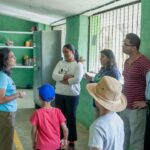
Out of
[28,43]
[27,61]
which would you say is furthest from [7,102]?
[28,43]

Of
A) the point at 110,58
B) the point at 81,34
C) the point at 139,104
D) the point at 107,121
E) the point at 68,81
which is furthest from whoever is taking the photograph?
the point at 81,34

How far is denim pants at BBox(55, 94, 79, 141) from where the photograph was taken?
178 inches

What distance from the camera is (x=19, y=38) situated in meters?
11.7

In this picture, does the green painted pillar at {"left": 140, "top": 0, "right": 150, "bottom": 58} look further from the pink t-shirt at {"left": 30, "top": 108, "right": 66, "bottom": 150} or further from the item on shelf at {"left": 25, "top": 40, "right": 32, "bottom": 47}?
the item on shelf at {"left": 25, "top": 40, "right": 32, "bottom": 47}

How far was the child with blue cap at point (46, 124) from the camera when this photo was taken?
2912mm

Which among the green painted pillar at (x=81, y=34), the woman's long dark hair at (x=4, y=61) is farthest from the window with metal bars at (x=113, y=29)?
the woman's long dark hair at (x=4, y=61)

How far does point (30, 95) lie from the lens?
10117mm

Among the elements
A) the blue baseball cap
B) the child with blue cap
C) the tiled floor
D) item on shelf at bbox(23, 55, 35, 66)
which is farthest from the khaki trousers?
→ item on shelf at bbox(23, 55, 35, 66)

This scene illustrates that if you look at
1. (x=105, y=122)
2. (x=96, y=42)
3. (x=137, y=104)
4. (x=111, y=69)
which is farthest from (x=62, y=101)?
(x=105, y=122)

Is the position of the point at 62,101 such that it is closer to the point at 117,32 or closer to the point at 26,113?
the point at 117,32

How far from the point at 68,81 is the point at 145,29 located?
1.28 m

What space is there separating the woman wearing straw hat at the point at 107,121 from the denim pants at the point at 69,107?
2311mm

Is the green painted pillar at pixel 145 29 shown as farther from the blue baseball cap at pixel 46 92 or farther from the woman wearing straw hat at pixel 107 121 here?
the woman wearing straw hat at pixel 107 121

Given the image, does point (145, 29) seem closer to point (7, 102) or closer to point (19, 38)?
point (7, 102)
